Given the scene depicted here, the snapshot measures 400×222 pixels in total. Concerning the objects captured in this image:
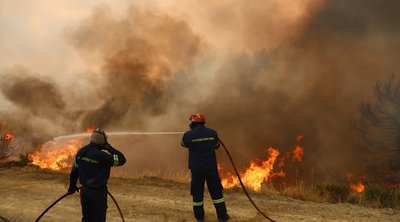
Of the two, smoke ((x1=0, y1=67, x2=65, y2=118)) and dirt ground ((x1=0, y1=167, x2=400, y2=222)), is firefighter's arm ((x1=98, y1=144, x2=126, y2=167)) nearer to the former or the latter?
dirt ground ((x1=0, y1=167, x2=400, y2=222))

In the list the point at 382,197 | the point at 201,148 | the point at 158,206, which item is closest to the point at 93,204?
the point at 201,148

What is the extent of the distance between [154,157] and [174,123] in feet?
12.4

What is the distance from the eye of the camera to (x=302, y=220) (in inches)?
272

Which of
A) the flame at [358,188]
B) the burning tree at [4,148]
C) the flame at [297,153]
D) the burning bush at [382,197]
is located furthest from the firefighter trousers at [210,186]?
the flame at [297,153]

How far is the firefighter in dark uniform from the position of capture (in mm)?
5195

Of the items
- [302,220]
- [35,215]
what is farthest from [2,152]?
[302,220]

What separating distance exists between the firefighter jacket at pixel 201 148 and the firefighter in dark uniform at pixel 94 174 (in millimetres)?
1596

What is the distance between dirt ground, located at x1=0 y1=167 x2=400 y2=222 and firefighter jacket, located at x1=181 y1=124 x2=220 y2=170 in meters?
1.26

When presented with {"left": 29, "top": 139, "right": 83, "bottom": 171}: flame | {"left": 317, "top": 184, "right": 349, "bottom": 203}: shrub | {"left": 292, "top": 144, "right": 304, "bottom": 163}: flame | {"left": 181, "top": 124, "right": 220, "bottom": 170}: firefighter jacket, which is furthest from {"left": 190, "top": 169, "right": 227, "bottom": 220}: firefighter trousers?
{"left": 292, "top": 144, "right": 304, "bottom": 163}: flame

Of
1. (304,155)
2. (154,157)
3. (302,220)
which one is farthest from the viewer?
(154,157)

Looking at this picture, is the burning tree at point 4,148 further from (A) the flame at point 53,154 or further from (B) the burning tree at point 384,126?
(B) the burning tree at point 384,126

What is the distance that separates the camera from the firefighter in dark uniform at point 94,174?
5195 millimetres

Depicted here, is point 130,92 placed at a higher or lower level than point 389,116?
higher

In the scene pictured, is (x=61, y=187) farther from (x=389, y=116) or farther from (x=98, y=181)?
(x=389, y=116)
